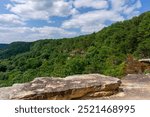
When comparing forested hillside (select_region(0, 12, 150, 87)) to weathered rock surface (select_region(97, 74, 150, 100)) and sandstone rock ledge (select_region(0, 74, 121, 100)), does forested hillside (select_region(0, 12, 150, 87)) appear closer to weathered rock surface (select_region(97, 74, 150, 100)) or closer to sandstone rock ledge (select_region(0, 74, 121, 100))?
weathered rock surface (select_region(97, 74, 150, 100))

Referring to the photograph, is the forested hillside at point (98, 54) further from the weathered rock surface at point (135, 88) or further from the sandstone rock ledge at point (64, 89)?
the sandstone rock ledge at point (64, 89)

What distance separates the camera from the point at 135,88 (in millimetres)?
9375

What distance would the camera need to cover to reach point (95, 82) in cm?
843

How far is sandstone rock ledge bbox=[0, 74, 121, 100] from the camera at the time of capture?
25.2 ft

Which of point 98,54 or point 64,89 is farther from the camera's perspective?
point 98,54

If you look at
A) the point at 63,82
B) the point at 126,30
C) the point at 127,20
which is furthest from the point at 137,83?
the point at 127,20

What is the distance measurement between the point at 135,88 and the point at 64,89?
2589 mm

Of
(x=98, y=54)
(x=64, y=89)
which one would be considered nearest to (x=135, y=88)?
(x=64, y=89)

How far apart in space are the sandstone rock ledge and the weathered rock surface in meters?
0.29

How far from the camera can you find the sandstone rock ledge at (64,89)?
767cm

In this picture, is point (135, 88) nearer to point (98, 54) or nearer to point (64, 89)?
point (64, 89)

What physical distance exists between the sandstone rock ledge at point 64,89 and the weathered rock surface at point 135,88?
0.94 feet

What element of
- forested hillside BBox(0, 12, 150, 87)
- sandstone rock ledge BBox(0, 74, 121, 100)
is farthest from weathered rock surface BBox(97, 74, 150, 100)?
forested hillside BBox(0, 12, 150, 87)

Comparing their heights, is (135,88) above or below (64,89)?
below
